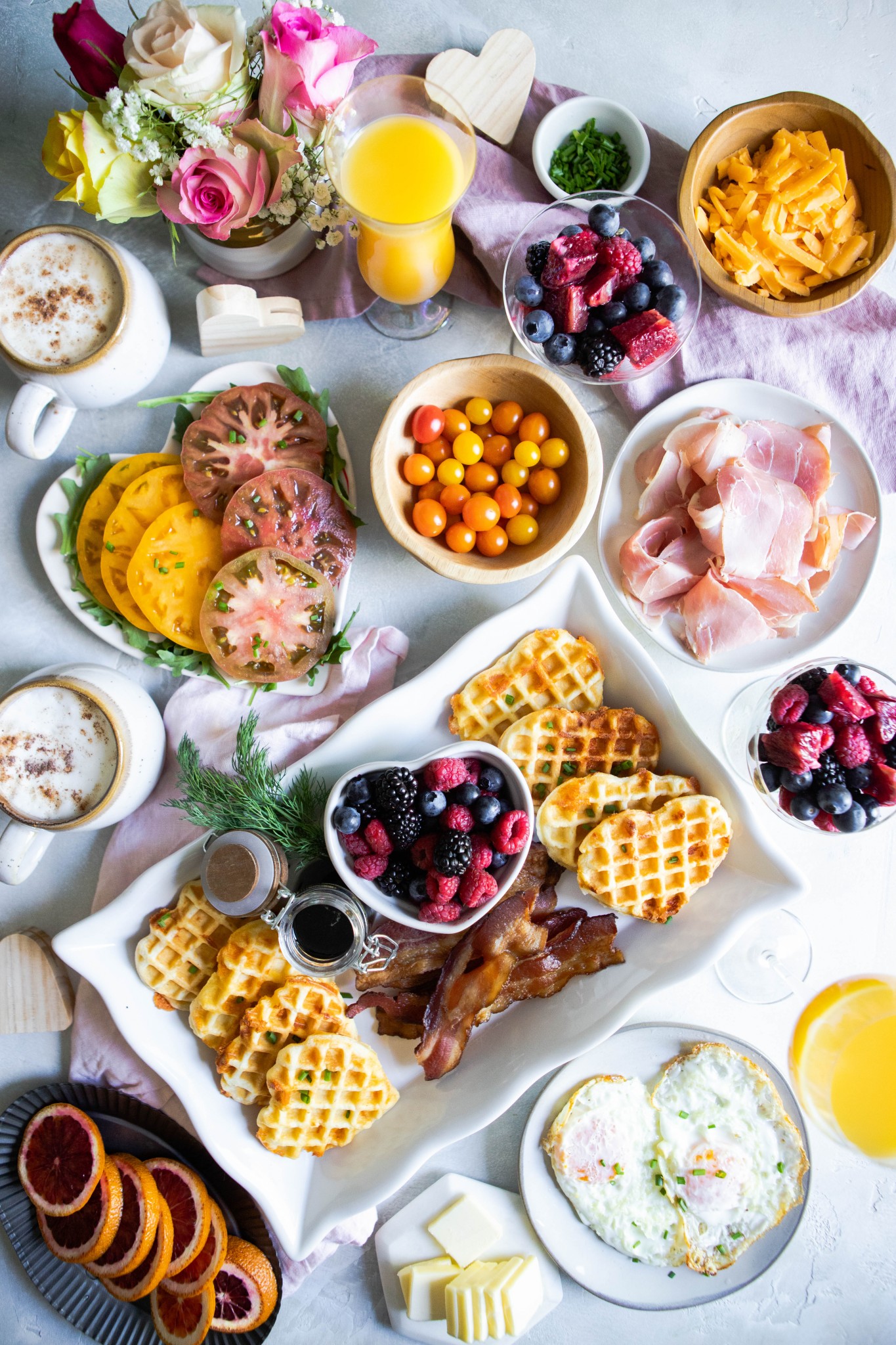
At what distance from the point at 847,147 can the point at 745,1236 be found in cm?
290

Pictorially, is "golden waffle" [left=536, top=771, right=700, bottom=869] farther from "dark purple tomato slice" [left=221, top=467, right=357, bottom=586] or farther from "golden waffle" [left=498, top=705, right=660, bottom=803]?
"dark purple tomato slice" [left=221, top=467, right=357, bottom=586]

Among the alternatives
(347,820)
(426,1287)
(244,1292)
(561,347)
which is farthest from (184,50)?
(426,1287)

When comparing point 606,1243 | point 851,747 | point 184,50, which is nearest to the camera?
point 184,50

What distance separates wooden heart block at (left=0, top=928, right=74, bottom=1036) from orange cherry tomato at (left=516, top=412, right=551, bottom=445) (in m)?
1.82

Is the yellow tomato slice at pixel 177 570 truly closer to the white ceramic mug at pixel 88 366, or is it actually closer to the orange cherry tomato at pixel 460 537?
the white ceramic mug at pixel 88 366

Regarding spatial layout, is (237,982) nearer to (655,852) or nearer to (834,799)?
(655,852)

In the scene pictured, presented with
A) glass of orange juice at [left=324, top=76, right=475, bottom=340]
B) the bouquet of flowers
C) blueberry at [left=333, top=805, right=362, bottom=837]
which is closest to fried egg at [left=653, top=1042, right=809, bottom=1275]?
blueberry at [left=333, top=805, right=362, bottom=837]

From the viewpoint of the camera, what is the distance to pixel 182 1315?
218 cm

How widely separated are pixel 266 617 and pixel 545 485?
0.78 metres

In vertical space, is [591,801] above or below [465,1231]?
above

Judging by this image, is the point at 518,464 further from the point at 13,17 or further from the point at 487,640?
the point at 13,17

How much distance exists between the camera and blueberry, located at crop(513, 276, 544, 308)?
213cm

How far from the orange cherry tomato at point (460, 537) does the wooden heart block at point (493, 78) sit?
3.61ft

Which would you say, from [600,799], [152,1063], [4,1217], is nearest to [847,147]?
[600,799]
